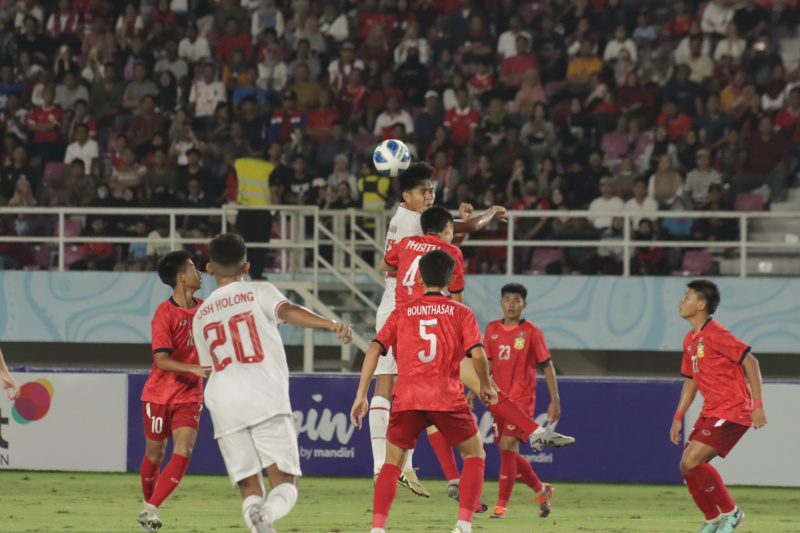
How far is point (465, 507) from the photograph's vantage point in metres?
8.13

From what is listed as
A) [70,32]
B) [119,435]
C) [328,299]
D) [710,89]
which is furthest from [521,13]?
[119,435]

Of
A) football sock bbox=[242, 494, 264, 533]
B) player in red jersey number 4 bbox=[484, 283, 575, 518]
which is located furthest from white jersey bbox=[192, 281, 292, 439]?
player in red jersey number 4 bbox=[484, 283, 575, 518]

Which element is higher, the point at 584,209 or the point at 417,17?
the point at 417,17

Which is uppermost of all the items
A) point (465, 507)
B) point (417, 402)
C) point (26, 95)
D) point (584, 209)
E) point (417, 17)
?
point (417, 17)

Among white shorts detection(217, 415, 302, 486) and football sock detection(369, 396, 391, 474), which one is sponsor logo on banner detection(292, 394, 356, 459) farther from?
white shorts detection(217, 415, 302, 486)

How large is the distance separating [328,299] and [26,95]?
7.16 m

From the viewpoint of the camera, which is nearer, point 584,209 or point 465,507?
point 465,507

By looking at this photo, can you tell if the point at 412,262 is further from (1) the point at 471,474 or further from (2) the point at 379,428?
(1) the point at 471,474

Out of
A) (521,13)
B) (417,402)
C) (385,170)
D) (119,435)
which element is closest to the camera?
(417,402)

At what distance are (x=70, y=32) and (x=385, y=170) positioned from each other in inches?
526

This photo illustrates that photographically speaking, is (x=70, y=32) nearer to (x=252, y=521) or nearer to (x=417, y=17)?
(x=417, y=17)

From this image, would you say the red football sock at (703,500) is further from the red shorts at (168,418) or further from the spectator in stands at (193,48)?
the spectator in stands at (193,48)

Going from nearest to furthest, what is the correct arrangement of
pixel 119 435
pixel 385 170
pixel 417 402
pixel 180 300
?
1. pixel 417 402
2. pixel 180 300
3. pixel 385 170
4. pixel 119 435

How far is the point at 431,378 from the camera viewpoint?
316 inches
